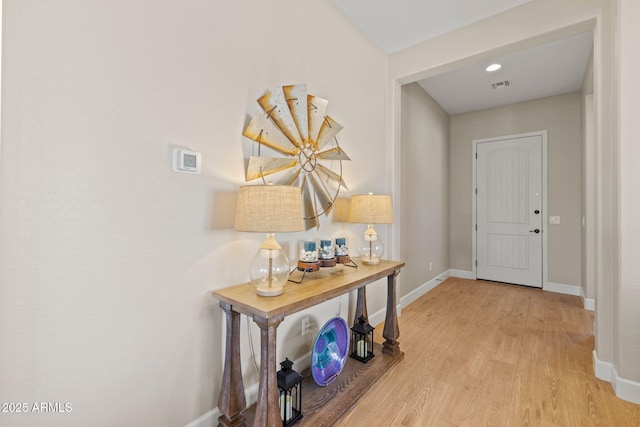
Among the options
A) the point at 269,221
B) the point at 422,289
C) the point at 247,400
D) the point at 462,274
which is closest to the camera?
the point at 269,221

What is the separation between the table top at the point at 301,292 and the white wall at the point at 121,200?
6.3 inches

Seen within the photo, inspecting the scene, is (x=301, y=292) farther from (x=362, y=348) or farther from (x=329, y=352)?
(x=362, y=348)

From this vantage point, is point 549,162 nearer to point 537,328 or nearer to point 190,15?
point 537,328

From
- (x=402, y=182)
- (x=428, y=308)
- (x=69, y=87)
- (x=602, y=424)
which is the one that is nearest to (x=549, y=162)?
(x=402, y=182)

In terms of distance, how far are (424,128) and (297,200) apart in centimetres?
316

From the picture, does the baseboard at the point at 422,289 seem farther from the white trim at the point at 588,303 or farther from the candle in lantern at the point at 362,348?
the white trim at the point at 588,303

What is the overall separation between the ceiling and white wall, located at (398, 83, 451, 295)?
1.10 feet

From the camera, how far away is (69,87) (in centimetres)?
106

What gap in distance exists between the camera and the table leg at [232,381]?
1.41 metres

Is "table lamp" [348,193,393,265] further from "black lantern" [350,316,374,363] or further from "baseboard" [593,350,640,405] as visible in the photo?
"baseboard" [593,350,640,405]

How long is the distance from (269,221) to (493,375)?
1.96 metres

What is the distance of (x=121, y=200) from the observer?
1186 millimetres

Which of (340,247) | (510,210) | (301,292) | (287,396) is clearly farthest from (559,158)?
(287,396)

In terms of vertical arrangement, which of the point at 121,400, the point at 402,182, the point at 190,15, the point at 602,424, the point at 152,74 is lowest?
the point at 602,424
